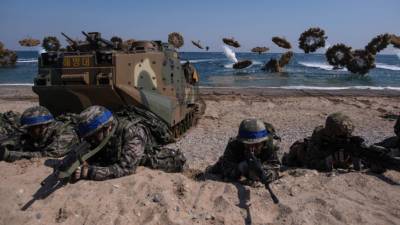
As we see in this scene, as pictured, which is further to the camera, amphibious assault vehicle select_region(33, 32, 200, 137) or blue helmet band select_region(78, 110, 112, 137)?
amphibious assault vehicle select_region(33, 32, 200, 137)

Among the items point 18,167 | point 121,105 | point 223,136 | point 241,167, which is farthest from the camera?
point 223,136

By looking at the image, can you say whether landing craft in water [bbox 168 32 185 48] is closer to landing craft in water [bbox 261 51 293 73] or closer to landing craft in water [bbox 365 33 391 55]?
landing craft in water [bbox 261 51 293 73]

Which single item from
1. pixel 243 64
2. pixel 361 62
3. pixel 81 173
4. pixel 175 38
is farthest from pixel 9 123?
pixel 243 64

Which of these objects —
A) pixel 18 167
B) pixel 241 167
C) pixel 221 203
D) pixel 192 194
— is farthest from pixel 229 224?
pixel 18 167

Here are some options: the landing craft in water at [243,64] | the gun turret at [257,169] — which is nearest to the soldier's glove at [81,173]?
the gun turret at [257,169]

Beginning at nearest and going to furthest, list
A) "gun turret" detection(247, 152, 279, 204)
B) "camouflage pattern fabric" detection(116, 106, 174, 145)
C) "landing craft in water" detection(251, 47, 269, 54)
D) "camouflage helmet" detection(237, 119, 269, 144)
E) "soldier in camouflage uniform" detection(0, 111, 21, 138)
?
1. "gun turret" detection(247, 152, 279, 204)
2. "camouflage helmet" detection(237, 119, 269, 144)
3. "camouflage pattern fabric" detection(116, 106, 174, 145)
4. "soldier in camouflage uniform" detection(0, 111, 21, 138)
5. "landing craft in water" detection(251, 47, 269, 54)

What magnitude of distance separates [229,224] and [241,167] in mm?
1164

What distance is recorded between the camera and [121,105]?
353 inches

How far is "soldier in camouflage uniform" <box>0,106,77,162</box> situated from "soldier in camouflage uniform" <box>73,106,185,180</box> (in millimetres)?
1522

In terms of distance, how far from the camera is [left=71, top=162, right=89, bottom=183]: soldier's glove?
4906mm

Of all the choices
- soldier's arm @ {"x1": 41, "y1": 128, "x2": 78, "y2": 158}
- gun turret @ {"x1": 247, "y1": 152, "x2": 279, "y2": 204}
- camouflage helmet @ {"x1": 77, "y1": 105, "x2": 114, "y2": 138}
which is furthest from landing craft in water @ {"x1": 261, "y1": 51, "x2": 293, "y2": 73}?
camouflage helmet @ {"x1": 77, "y1": 105, "x2": 114, "y2": 138}

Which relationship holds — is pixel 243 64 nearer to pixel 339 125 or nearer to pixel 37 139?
pixel 37 139

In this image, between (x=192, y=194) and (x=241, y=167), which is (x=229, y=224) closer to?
(x=192, y=194)

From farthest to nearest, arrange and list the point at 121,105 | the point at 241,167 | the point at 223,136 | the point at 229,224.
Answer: the point at 223,136 → the point at 121,105 → the point at 241,167 → the point at 229,224
